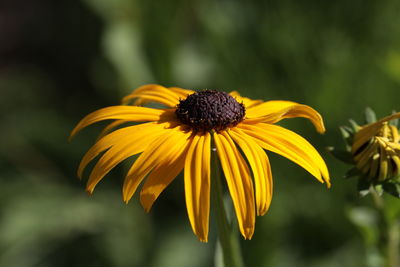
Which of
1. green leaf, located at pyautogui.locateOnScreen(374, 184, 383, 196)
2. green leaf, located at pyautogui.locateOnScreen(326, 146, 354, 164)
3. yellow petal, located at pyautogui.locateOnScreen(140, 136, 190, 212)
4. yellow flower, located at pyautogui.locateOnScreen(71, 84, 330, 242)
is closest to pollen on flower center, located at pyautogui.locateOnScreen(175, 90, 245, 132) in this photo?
yellow flower, located at pyautogui.locateOnScreen(71, 84, 330, 242)

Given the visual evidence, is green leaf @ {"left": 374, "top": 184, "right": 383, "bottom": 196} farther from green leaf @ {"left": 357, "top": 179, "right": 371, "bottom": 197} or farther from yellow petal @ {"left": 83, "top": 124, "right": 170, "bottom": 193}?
yellow petal @ {"left": 83, "top": 124, "right": 170, "bottom": 193}

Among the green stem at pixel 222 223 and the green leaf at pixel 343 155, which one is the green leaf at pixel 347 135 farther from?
the green stem at pixel 222 223

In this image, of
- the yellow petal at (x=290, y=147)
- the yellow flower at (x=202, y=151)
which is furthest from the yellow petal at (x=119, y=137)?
the yellow petal at (x=290, y=147)

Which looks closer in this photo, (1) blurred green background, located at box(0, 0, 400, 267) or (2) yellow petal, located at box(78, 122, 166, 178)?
(2) yellow petal, located at box(78, 122, 166, 178)

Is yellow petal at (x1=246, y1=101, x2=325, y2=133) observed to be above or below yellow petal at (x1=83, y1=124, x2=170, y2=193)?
above

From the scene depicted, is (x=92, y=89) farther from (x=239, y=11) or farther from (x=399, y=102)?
(x=399, y=102)

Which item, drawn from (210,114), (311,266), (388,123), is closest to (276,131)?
(210,114)

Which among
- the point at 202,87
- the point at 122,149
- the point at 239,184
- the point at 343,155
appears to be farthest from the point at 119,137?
the point at 202,87
